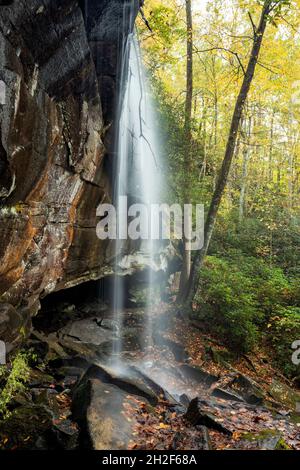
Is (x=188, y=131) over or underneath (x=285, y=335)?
over

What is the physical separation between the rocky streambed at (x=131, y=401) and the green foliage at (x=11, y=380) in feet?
0.55

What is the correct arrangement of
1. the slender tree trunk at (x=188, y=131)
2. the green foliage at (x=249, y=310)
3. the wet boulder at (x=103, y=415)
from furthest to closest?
the slender tree trunk at (x=188, y=131) < the green foliage at (x=249, y=310) < the wet boulder at (x=103, y=415)

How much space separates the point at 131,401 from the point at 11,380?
2.25 meters

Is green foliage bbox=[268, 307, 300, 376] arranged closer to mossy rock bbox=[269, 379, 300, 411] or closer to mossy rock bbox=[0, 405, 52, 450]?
mossy rock bbox=[269, 379, 300, 411]

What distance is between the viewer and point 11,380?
5.75 meters

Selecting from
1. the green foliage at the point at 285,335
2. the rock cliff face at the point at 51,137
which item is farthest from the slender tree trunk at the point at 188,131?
the rock cliff face at the point at 51,137

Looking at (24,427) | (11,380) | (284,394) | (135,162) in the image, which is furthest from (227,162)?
(24,427)

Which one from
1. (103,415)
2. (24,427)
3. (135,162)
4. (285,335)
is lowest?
(285,335)

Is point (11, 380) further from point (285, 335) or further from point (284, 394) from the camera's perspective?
point (285, 335)

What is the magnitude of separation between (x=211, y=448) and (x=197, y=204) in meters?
10.1

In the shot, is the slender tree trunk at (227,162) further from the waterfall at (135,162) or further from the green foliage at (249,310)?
the waterfall at (135,162)

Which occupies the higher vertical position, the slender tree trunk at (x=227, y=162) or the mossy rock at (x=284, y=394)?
the slender tree trunk at (x=227, y=162)

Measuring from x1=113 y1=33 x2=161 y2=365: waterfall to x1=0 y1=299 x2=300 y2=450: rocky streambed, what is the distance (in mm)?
1081

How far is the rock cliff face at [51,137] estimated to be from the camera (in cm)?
485
